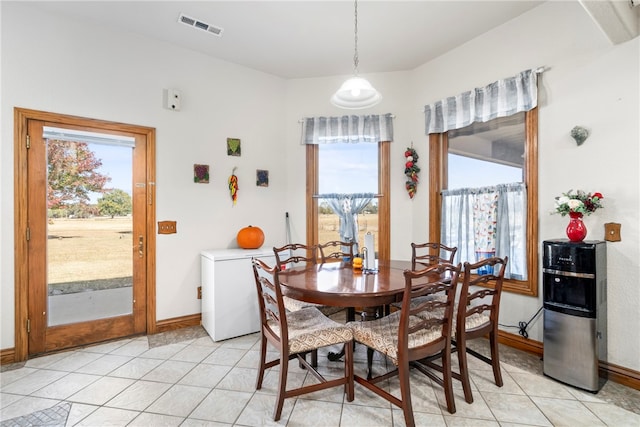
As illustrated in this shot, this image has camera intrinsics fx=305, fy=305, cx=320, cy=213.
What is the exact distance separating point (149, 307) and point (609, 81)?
4.35 m

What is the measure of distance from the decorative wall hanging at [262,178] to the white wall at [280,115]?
70mm

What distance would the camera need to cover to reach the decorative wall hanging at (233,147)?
3.51 m

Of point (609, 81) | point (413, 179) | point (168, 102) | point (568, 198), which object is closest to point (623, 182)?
point (568, 198)

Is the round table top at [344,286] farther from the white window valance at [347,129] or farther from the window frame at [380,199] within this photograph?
the white window valance at [347,129]

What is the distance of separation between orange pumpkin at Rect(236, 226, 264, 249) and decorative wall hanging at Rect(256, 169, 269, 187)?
0.64 meters

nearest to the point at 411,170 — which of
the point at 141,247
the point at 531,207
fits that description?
the point at 531,207

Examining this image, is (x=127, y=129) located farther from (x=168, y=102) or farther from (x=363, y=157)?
(x=363, y=157)

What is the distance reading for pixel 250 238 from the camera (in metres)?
3.32

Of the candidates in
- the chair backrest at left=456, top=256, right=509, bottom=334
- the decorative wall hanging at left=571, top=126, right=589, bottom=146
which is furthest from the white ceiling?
the chair backrest at left=456, top=256, right=509, bottom=334

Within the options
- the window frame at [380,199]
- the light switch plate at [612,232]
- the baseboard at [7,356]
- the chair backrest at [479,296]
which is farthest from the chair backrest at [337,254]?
the baseboard at [7,356]

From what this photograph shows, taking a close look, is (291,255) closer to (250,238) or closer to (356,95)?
(250,238)

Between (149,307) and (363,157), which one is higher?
(363,157)

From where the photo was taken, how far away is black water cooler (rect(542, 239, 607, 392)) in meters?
2.04

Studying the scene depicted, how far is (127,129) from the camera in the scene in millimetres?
2951
